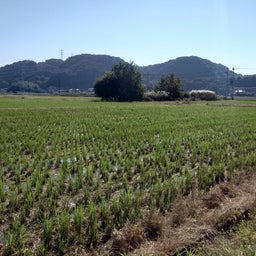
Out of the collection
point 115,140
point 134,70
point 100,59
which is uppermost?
point 100,59

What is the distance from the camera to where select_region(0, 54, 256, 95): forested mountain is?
136 m

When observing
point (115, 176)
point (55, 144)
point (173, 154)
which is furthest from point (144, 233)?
point (55, 144)

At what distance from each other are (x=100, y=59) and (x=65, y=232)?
594ft

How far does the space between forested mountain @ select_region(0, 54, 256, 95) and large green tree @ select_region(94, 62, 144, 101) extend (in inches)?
3017

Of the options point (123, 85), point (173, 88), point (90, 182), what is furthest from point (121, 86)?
point (90, 182)

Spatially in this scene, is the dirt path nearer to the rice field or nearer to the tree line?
the rice field

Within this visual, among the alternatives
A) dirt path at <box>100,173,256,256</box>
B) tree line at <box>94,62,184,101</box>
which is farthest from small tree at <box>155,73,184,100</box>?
dirt path at <box>100,173,256,256</box>

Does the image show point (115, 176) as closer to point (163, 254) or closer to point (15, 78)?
point (163, 254)

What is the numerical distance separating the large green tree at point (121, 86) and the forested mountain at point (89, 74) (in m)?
76.6

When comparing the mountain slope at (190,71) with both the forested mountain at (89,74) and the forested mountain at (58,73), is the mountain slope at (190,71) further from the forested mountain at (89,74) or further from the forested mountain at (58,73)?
the forested mountain at (58,73)

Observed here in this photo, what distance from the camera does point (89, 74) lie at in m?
158

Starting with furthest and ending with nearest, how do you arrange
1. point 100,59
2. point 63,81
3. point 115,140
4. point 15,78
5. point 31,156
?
1. point 100,59
2. point 15,78
3. point 63,81
4. point 115,140
5. point 31,156

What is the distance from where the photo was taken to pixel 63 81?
15150 centimetres

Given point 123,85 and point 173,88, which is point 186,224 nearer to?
point 123,85
